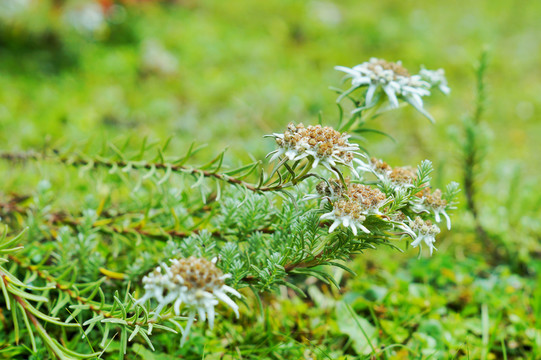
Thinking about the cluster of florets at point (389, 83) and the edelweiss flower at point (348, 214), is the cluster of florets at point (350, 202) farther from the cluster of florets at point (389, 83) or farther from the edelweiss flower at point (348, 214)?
the cluster of florets at point (389, 83)

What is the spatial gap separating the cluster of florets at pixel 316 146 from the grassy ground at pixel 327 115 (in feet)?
2.18

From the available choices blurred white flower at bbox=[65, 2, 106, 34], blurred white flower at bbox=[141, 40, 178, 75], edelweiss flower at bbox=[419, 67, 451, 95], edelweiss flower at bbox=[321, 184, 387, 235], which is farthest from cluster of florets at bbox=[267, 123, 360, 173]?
blurred white flower at bbox=[65, 2, 106, 34]

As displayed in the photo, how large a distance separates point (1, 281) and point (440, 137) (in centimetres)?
363

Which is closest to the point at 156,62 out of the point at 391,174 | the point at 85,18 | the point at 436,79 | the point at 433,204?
the point at 85,18

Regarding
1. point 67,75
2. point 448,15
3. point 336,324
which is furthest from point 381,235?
point 448,15

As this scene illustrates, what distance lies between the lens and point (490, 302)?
195 centimetres

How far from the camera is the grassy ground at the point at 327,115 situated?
5.81ft

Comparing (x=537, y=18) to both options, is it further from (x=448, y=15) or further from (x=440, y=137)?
(x=440, y=137)

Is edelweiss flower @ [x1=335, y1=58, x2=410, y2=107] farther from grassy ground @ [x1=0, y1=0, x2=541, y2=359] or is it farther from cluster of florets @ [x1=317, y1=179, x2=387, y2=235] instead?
grassy ground @ [x1=0, y1=0, x2=541, y2=359]

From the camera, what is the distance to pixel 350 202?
1.07 m

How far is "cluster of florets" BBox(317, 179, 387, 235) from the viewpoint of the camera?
104 cm

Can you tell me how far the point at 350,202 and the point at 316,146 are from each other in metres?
0.16

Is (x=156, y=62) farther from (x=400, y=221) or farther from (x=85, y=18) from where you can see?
(x=400, y=221)

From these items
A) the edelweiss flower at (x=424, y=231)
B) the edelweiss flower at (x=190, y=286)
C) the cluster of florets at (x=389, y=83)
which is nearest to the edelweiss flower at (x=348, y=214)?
the edelweiss flower at (x=424, y=231)
